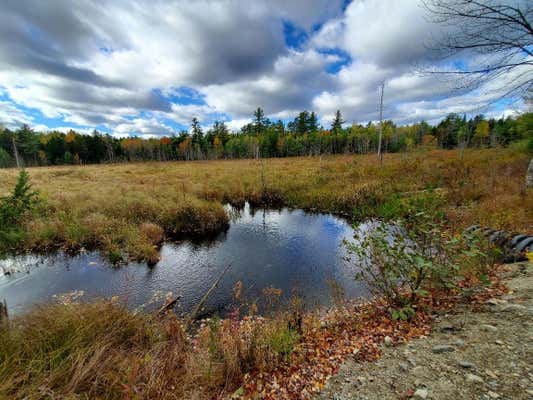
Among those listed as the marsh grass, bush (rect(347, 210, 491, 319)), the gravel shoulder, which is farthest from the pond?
the gravel shoulder

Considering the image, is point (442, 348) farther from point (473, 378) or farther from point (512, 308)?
point (512, 308)

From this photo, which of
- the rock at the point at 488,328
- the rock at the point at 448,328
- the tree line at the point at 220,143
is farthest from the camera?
the tree line at the point at 220,143

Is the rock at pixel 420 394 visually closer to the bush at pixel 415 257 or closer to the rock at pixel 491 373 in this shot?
the rock at pixel 491 373

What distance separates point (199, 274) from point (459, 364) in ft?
22.3

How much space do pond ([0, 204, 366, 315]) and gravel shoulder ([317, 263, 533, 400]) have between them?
3.24 metres

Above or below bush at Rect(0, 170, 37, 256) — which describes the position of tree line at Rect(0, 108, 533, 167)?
above

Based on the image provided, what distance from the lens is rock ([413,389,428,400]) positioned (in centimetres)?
193

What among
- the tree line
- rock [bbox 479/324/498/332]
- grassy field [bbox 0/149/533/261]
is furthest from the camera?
the tree line

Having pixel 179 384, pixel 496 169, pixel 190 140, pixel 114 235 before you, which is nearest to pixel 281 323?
pixel 179 384

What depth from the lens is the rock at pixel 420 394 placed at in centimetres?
193

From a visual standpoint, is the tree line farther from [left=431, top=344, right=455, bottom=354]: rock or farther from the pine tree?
[left=431, top=344, right=455, bottom=354]: rock

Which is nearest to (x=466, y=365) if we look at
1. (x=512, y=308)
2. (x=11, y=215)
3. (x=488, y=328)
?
(x=488, y=328)

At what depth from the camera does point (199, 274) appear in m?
7.31

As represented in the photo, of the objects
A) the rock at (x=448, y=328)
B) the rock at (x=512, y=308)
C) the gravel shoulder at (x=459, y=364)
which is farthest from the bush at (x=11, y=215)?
the rock at (x=512, y=308)
